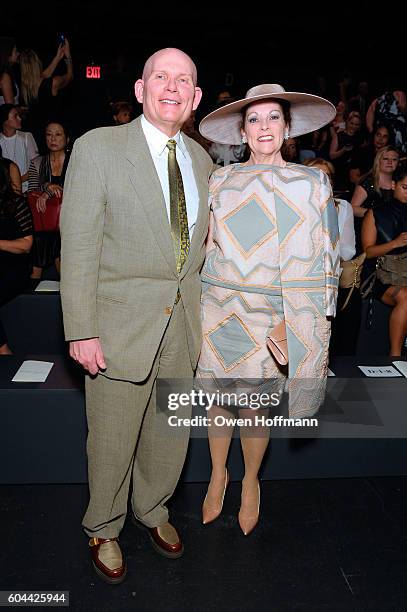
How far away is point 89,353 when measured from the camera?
197cm

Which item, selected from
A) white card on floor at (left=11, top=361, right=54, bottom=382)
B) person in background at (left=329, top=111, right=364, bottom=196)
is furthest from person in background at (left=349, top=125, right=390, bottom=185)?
white card on floor at (left=11, top=361, right=54, bottom=382)

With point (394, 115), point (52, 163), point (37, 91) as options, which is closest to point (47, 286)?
point (52, 163)

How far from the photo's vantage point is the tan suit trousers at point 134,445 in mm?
2078

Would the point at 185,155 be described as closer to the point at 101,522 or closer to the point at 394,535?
the point at 101,522

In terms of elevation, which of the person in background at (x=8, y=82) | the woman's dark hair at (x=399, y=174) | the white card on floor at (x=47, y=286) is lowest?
the white card on floor at (x=47, y=286)

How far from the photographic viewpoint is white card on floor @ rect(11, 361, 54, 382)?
8.49 ft

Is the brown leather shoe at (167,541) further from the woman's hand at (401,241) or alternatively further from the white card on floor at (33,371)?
the woman's hand at (401,241)

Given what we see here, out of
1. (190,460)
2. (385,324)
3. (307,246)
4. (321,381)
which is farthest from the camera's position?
(385,324)

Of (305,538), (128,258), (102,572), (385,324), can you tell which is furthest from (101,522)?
(385,324)

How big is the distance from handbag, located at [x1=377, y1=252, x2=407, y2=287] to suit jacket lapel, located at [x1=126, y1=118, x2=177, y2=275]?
2107mm

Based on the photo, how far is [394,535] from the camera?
2.44 m

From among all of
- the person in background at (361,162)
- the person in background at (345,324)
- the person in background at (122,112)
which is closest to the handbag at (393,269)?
the person in background at (345,324)

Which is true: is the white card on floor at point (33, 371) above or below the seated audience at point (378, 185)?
below

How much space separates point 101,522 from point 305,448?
36.9 inches
